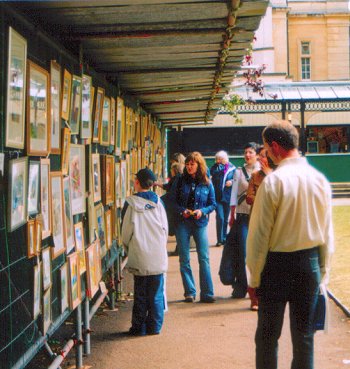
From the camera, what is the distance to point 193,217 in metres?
9.18

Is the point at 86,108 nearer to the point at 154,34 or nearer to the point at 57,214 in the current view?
the point at 154,34

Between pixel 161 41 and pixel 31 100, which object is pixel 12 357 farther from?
pixel 161 41

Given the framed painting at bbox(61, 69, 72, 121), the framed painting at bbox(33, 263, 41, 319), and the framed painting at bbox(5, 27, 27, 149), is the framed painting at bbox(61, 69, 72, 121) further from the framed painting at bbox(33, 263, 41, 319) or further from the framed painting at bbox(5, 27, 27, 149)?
the framed painting at bbox(33, 263, 41, 319)

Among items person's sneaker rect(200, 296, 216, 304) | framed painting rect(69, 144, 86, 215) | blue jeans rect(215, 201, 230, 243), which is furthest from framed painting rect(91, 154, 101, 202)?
blue jeans rect(215, 201, 230, 243)

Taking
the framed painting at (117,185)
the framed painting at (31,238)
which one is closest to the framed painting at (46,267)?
the framed painting at (31,238)

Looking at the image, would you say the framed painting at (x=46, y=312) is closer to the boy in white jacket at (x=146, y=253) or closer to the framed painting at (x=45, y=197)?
the framed painting at (x=45, y=197)

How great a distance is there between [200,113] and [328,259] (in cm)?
1119

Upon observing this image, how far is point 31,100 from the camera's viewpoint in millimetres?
→ 4418

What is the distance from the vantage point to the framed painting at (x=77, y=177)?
19.1 feet

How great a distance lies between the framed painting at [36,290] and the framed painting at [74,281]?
0.92 meters

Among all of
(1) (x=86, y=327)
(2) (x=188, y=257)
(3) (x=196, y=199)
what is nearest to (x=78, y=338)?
(1) (x=86, y=327)

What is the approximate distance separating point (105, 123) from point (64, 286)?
236 cm

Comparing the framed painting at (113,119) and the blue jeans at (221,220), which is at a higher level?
the framed painting at (113,119)

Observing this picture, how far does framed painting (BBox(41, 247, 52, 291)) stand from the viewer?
4.77 metres
